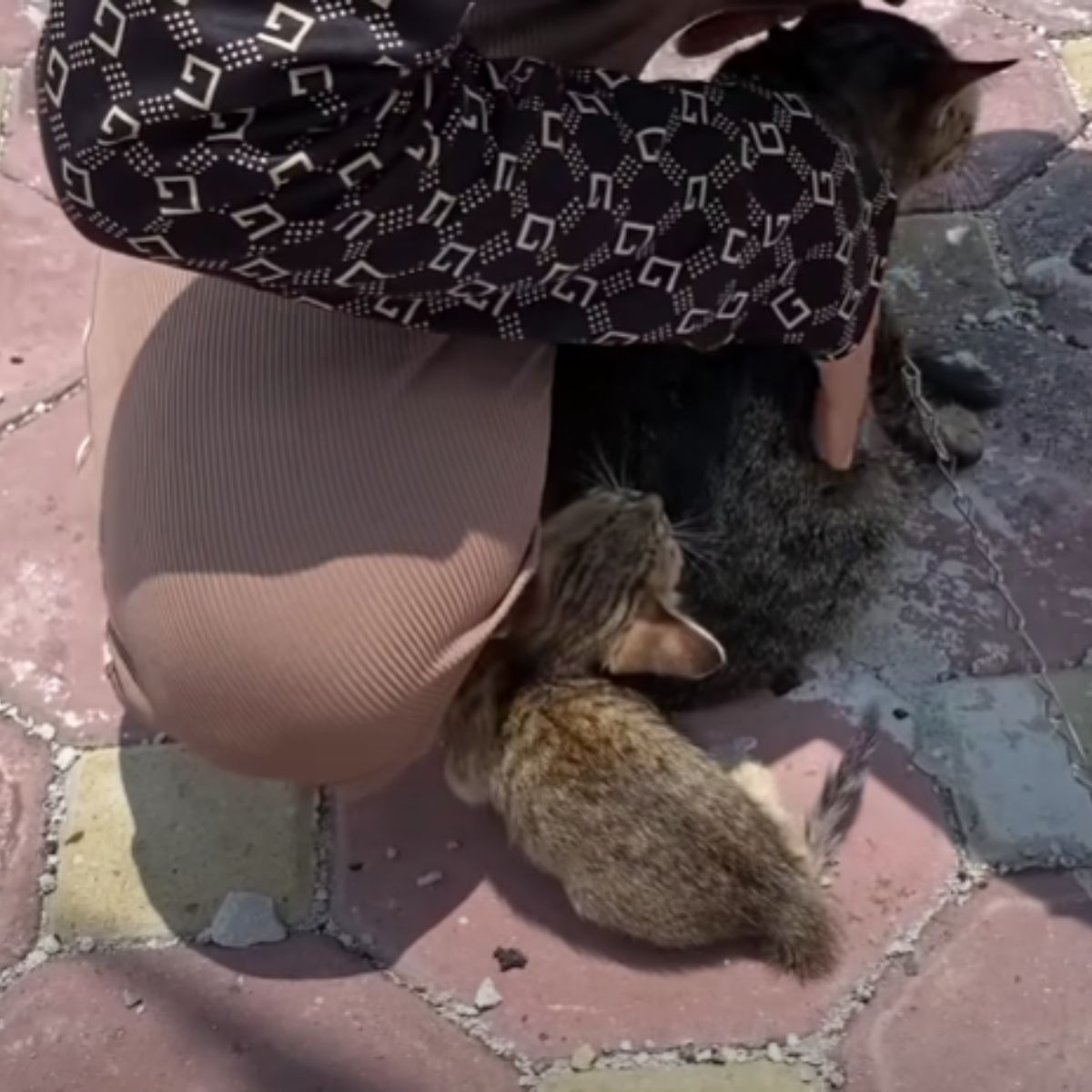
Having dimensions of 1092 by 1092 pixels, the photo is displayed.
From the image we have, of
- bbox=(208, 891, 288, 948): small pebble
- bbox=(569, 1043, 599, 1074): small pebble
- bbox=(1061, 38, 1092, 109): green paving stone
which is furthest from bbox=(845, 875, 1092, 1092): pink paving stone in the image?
bbox=(1061, 38, 1092, 109): green paving stone

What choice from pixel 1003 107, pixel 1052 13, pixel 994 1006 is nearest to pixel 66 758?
pixel 994 1006

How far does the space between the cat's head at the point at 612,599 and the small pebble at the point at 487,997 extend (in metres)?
0.41

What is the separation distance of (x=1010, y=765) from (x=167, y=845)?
3.78 ft

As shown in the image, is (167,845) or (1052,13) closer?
(167,845)

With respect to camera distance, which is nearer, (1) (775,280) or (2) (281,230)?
(2) (281,230)

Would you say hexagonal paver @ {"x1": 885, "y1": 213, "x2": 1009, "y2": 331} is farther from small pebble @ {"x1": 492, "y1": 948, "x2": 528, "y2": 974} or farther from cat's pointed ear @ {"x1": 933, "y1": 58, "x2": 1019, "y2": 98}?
small pebble @ {"x1": 492, "y1": 948, "x2": 528, "y2": 974}

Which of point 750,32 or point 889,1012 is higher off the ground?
point 750,32

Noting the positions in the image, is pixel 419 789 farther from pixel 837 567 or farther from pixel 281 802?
pixel 837 567

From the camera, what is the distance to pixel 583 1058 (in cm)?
222

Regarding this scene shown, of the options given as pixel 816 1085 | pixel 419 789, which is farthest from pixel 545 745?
pixel 816 1085

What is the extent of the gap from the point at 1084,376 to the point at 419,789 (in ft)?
4.22

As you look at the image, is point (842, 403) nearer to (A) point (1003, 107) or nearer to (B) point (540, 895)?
(B) point (540, 895)

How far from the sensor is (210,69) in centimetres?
162

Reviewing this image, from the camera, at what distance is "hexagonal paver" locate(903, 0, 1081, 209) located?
3256mm
